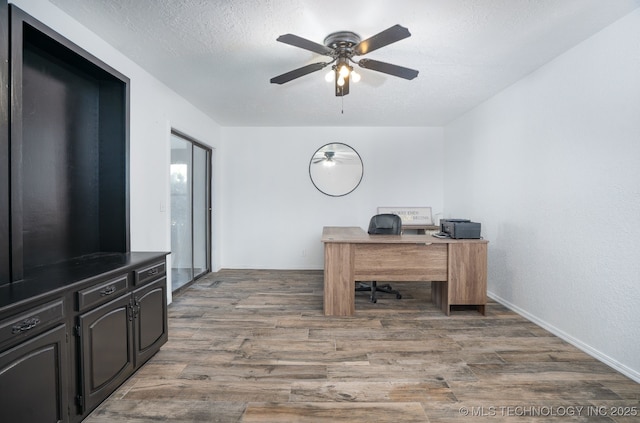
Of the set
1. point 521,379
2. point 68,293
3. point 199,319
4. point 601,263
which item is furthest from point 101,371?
point 601,263

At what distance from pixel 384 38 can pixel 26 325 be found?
2532 mm

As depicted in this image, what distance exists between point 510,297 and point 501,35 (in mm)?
2756

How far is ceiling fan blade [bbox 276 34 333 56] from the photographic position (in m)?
1.94

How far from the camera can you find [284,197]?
526 centimetres

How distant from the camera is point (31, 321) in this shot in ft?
4.33

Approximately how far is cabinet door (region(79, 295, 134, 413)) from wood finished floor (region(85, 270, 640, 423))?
4.8 inches

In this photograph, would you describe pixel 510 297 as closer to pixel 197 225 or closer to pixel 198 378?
pixel 198 378

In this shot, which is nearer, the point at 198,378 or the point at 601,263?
the point at 198,378

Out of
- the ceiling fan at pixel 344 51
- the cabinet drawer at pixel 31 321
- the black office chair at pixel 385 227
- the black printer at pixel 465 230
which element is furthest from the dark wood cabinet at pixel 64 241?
the black printer at pixel 465 230

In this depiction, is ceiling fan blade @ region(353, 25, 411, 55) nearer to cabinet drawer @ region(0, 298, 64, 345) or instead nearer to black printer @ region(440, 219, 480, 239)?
black printer @ region(440, 219, 480, 239)

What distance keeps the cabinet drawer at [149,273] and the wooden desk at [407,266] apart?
5.22 feet

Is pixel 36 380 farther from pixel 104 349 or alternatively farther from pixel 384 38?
pixel 384 38

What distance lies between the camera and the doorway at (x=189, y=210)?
→ 3807 millimetres

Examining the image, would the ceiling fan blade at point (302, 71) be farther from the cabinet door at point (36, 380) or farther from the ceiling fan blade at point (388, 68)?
the cabinet door at point (36, 380)
